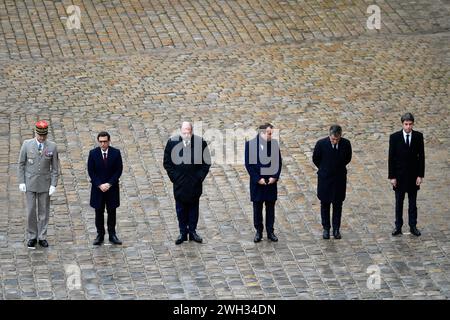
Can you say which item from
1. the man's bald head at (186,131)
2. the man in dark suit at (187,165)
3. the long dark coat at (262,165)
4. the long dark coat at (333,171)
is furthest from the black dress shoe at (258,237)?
the man's bald head at (186,131)

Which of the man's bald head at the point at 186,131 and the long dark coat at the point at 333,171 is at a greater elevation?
the man's bald head at the point at 186,131

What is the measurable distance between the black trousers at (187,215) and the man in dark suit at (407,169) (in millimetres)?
→ 2512

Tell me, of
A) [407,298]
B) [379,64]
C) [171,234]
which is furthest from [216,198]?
[379,64]

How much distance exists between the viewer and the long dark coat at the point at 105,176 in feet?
50.0

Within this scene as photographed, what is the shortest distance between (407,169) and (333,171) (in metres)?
0.96

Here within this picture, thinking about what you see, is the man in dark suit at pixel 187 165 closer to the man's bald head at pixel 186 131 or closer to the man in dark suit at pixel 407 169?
the man's bald head at pixel 186 131

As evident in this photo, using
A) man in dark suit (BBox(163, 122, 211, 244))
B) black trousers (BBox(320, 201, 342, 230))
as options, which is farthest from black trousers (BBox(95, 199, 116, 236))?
black trousers (BBox(320, 201, 342, 230))

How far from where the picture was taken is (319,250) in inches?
601

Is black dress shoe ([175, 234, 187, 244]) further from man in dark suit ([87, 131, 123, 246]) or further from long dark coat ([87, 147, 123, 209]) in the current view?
long dark coat ([87, 147, 123, 209])

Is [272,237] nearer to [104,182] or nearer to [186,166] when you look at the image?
[186,166]

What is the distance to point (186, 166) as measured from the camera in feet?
50.2

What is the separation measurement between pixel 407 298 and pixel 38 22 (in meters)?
12.2

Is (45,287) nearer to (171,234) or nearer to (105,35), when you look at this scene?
(171,234)

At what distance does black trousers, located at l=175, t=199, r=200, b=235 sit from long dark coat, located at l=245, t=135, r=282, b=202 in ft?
2.44
